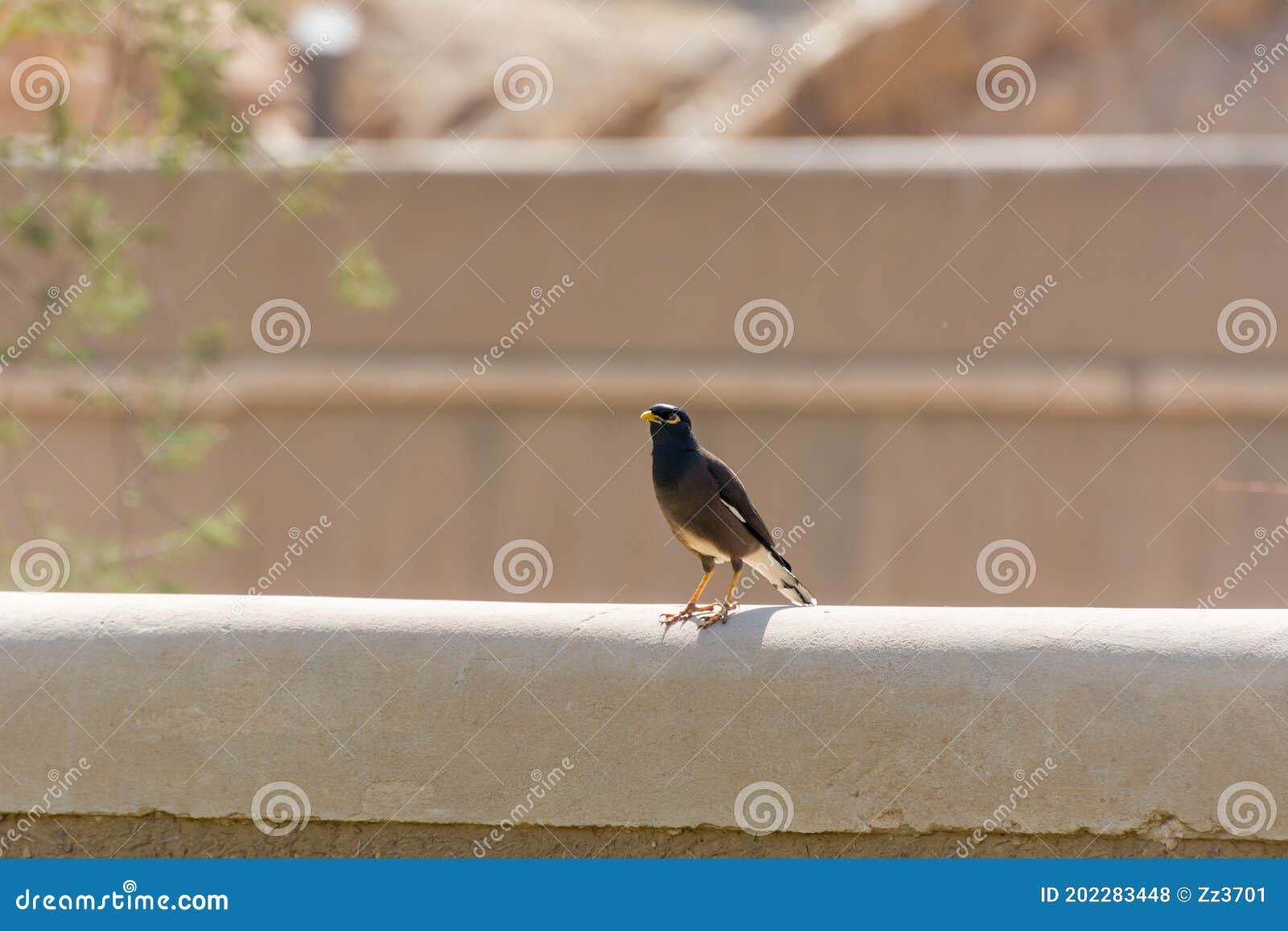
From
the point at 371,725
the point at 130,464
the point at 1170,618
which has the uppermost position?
the point at 130,464

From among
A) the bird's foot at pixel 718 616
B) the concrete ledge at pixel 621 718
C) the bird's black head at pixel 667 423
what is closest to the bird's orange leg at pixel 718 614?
the bird's foot at pixel 718 616

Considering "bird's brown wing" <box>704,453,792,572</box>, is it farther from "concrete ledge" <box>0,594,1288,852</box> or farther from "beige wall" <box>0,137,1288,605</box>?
"beige wall" <box>0,137,1288,605</box>

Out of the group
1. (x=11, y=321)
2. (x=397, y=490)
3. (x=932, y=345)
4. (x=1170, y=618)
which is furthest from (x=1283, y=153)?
(x=11, y=321)

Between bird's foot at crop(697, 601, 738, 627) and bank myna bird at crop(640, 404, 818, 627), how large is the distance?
85cm

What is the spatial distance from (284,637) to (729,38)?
18391 millimetres

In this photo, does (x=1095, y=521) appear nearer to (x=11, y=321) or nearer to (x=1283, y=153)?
(x=1283, y=153)

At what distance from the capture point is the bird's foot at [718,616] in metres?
3.66

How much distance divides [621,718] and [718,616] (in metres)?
0.50

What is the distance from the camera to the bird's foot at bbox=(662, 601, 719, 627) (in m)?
3.56

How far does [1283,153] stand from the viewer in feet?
36.4

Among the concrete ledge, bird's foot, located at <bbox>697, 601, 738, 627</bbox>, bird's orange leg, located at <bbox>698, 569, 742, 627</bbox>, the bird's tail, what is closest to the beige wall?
the bird's tail

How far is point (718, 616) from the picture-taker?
377cm

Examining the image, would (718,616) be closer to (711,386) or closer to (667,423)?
(667,423)

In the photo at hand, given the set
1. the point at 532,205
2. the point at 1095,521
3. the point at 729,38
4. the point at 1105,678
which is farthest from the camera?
the point at 729,38
